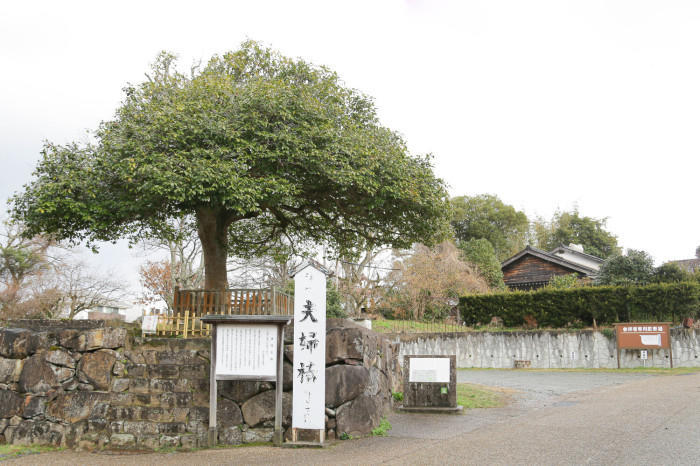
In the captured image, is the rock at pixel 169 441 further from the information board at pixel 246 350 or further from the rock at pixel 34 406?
the rock at pixel 34 406

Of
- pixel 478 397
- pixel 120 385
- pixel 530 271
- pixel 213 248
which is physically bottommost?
pixel 478 397

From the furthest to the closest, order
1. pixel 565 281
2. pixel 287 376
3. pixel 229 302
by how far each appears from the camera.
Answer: pixel 565 281
pixel 229 302
pixel 287 376

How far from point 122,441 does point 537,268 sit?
103 feet

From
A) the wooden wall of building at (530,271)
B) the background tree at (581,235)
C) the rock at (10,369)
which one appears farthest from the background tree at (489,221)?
the rock at (10,369)

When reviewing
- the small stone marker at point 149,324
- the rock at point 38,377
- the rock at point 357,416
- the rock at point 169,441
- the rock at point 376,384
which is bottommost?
the rock at point 169,441

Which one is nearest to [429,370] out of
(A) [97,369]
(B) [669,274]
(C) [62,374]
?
(A) [97,369]

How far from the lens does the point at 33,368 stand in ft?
30.9

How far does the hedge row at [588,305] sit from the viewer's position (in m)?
22.2

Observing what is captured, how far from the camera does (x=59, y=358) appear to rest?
939cm

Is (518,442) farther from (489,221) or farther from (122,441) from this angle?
(489,221)

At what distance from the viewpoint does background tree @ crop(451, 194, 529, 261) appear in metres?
45.4

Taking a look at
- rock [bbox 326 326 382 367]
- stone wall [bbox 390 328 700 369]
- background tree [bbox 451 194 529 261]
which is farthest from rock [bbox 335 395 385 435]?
background tree [bbox 451 194 529 261]

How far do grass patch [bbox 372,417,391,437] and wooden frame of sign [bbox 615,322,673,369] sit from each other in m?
15.0

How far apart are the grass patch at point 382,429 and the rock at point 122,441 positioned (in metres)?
4.09
